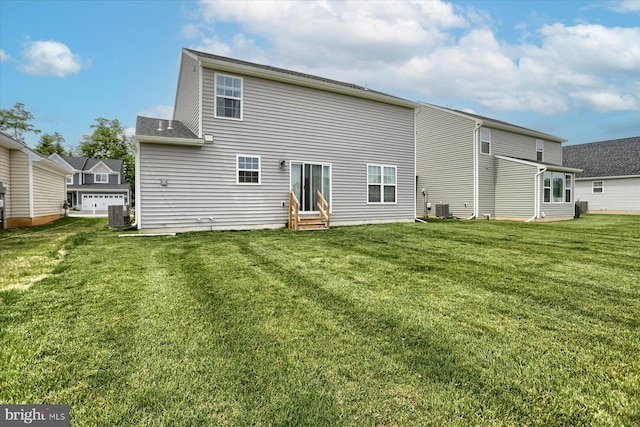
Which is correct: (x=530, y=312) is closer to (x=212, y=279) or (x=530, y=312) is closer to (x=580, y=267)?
(x=580, y=267)

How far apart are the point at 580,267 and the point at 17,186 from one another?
18312mm

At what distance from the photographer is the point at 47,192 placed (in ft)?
51.9

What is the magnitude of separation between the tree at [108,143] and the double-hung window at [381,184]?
41068 millimetres

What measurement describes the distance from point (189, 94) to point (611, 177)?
2738 centimetres

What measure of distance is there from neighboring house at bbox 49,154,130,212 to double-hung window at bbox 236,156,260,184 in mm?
27413

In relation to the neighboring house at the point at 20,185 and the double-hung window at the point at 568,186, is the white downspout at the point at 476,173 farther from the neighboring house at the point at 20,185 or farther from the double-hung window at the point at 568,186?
the neighboring house at the point at 20,185

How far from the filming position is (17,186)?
12844 mm

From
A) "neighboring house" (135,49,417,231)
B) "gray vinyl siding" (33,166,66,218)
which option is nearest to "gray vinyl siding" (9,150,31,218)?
"gray vinyl siding" (33,166,66,218)

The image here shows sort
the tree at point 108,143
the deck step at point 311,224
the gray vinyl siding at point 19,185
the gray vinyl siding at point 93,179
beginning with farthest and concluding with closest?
the tree at point 108,143 → the gray vinyl siding at point 93,179 → the gray vinyl siding at point 19,185 → the deck step at point 311,224

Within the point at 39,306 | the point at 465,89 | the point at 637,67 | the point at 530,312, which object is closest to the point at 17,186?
the point at 39,306

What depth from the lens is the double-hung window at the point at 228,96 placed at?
1012cm

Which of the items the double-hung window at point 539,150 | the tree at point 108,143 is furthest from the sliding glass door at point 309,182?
the tree at point 108,143

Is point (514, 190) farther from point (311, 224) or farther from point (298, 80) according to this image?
point (298, 80)

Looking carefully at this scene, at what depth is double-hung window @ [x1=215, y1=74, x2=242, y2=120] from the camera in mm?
10125
